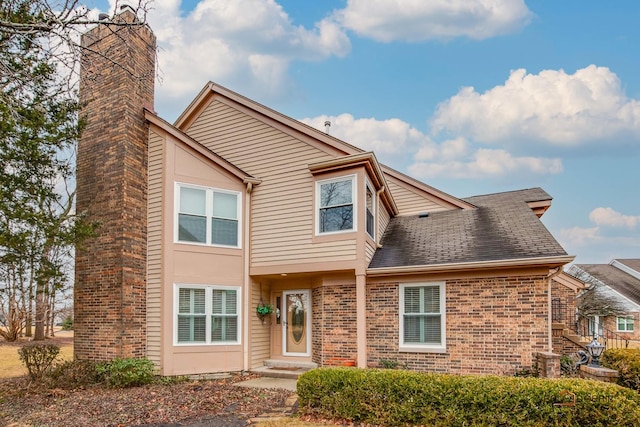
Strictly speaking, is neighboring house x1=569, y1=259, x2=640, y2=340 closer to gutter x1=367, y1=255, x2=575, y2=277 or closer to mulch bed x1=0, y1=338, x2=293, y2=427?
gutter x1=367, y1=255, x2=575, y2=277

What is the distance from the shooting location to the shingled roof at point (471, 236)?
989 centimetres

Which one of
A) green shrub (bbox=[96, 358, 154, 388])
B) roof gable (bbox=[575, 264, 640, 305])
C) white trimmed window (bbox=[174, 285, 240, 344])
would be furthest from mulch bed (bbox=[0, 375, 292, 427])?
roof gable (bbox=[575, 264, 640, 305])

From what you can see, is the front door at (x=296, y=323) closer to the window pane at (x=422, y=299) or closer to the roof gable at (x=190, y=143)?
the window pane at (x=422, y=299)

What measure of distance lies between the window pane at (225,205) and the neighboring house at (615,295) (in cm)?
2375

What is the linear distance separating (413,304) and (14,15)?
375 inches

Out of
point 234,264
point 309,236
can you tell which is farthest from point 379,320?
point 234,264

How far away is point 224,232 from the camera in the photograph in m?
11.4

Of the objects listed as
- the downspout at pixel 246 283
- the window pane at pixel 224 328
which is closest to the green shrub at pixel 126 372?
the window pane at pixel 224 328

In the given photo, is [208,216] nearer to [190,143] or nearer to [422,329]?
[190,143]

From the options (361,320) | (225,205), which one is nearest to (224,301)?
(225,205)

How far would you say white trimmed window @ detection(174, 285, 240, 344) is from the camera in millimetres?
10469

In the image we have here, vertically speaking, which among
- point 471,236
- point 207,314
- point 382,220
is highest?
point 382,220

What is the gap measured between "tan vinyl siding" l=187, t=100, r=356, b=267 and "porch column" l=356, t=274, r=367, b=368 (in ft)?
2.15

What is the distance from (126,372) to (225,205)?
4.63 m
